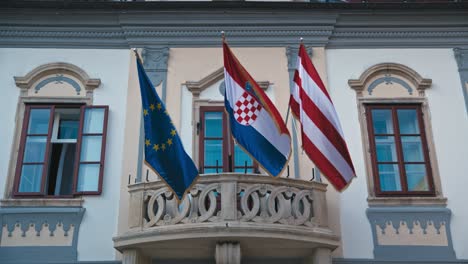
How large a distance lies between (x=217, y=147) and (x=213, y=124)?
497mm

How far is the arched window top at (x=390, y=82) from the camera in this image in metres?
12.1

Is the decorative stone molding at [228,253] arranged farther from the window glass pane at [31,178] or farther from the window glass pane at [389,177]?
the window glass pane at [31,178]

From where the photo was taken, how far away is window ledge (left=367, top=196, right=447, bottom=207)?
11062mm

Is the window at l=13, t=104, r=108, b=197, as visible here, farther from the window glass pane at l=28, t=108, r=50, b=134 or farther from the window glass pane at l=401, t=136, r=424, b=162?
the window glass pane at l=401, t=136, r=424, b=162

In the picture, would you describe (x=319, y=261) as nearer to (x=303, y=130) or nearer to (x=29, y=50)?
(x=303, y=130)

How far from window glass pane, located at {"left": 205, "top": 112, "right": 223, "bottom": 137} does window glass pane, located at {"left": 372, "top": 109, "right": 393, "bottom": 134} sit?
9.43 ft

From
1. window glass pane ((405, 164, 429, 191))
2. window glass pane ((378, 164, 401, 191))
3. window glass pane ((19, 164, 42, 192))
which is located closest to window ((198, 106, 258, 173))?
window glass pane ((378, 164, 401, 191))

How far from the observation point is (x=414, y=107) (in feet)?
39.4

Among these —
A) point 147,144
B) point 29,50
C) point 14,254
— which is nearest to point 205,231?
point 147,144

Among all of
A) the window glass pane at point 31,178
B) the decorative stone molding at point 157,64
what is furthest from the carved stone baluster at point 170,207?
the window glass pane at point 31,178

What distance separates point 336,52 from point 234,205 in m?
4.23

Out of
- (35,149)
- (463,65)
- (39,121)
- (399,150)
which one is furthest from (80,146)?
(463,65)

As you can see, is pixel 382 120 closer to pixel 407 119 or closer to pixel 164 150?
pixel 407 119

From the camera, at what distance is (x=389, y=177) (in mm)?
11477
